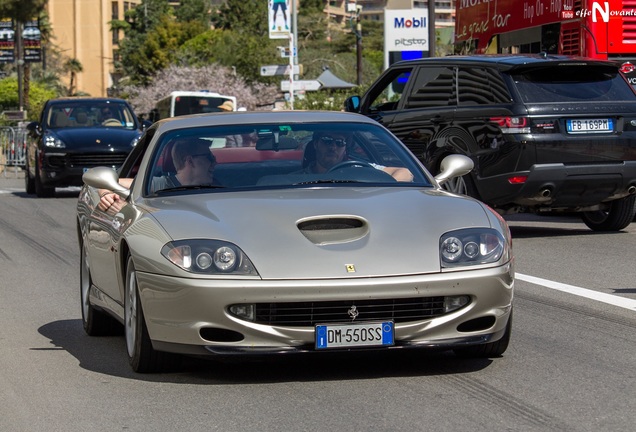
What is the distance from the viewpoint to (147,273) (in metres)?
6.75

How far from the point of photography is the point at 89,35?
131m

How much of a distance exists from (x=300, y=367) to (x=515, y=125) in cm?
730

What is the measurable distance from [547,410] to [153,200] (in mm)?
2524

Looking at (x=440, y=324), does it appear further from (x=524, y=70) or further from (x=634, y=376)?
(x=524, y=70)

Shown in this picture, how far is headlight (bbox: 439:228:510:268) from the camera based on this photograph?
6688 mm

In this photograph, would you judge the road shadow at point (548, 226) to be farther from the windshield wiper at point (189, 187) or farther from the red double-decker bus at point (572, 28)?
the windshield wiper at point (189, 187)

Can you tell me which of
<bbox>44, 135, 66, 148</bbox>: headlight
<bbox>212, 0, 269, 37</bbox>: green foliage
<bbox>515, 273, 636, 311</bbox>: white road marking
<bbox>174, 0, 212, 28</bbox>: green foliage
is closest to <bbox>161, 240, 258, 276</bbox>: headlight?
<bbox>515, 273, 636, 311</bbox>: white road marking

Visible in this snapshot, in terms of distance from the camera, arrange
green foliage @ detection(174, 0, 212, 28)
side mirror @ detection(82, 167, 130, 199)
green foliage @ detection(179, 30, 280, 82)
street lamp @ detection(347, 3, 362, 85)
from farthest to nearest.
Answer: green foliage @ detection(174, 0, 212, 28), green foliage @ detection(179, 30, 280, 82), street lamp @ detection(347, 3, 362, 85), side mirror @ detection(82, 167, 130, 199)

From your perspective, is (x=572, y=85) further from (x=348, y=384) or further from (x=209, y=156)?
(x=348, y=384)

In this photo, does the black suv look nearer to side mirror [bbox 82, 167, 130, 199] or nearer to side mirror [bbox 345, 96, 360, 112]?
side mirror [bbox 345, 96, 360, 112]

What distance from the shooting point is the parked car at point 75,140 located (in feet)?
77.9

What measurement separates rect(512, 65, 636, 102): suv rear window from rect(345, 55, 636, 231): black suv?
10 millimetres

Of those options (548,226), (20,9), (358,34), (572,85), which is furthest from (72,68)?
(572,85)

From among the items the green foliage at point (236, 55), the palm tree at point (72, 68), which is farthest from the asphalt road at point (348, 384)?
the palm tree at point (72, 68)
